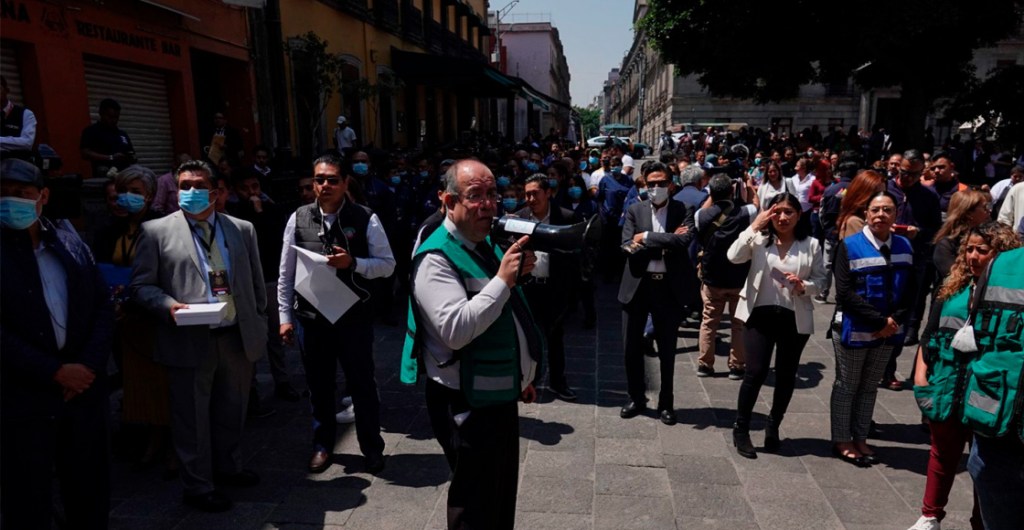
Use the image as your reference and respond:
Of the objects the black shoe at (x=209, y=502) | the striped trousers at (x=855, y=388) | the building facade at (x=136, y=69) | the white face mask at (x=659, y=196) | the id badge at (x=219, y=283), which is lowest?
the black shoe at (x=209, y=502)

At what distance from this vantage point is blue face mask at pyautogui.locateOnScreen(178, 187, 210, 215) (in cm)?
324

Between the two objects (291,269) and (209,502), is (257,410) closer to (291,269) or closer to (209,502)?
(209,502)

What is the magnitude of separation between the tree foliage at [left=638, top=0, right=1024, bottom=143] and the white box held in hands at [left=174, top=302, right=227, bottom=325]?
15.7m

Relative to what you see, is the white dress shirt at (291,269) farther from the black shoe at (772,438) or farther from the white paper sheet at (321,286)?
the black shoe at (772,438)

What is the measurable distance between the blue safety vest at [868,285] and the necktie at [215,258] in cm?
352

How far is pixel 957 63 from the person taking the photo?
1652cm

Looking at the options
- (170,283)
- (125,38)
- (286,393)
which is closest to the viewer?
(170,283)

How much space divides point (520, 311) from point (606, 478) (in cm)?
174

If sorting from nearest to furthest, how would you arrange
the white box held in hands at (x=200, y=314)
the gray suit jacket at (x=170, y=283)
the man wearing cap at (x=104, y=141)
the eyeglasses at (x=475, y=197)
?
the eyeglasses at (x=475, y=197)
the white box held in hands at (x=200, y=314)
the gray suit jacket at (x=170, y=283)
the man wearing cap at (x=104, y=141)

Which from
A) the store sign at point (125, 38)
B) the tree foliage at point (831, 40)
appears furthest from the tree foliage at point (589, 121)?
the store sign at point (125, 38)

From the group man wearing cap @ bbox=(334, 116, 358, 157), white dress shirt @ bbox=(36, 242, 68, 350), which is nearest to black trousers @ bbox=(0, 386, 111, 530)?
white dress shirt @ bbox=(36, 242, 68, 350)

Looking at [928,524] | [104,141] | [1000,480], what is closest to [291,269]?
[1000,480]

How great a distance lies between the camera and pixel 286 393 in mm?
4902

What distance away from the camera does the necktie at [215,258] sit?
3.35 m
